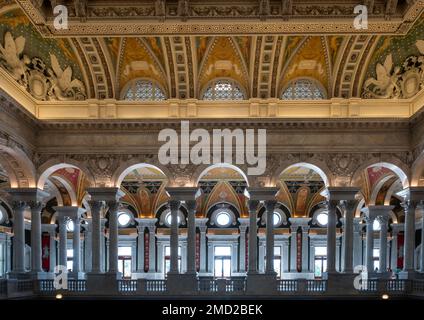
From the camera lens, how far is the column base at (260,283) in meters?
22.2

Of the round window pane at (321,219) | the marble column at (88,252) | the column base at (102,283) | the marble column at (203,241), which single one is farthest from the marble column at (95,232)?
the round window pane at (321,219)

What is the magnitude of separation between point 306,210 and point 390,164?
12.4m

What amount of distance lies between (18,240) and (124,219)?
1388cm

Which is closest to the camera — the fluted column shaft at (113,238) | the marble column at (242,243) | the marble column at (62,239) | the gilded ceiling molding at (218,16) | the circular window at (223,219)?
the gilded ceiling molding at (218,16)

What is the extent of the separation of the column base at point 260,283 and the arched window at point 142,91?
8.53 meters

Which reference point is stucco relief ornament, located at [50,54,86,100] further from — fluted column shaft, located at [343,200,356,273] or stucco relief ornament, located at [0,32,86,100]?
fluted column shaft, located at [343,200,356,273]

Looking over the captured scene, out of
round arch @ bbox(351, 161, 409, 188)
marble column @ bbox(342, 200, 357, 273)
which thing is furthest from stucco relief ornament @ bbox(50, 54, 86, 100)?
marble column @ bbox(342, 200, 357, 273)

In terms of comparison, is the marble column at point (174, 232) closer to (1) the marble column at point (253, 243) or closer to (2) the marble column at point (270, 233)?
(1) the marble column at point (253, 243)

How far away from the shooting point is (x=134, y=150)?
2291 centimetres

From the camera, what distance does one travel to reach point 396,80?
2264cm

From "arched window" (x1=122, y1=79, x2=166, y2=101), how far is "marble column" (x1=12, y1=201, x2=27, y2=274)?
6.38m

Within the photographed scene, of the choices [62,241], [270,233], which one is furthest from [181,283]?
[62,241]

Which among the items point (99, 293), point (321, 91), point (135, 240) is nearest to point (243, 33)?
point (321, 91)

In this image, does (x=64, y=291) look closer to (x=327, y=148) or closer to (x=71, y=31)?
(x=71, y=31)
